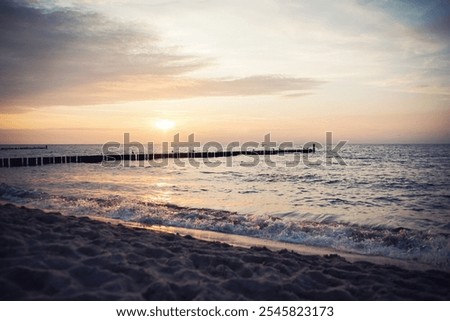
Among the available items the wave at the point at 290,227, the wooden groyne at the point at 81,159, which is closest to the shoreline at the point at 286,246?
the wave at the point at 290,227

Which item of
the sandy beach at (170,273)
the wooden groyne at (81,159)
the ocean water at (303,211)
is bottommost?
the ocean water at (303,211)

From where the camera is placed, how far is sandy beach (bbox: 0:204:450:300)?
3.59m

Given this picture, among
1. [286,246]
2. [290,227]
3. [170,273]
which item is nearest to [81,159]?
[290,227]

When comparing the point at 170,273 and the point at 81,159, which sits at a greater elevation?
the point at 81,159

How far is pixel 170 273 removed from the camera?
429 centimetres

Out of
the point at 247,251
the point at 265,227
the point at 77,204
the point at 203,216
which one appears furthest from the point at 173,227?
the point at 77,204

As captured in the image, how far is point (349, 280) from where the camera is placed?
4.59 metres

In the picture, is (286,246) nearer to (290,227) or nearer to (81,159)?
(290,227)

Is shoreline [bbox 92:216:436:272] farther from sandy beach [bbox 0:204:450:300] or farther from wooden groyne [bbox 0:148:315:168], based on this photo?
wooden groyne [bbox 0:148:315:168]

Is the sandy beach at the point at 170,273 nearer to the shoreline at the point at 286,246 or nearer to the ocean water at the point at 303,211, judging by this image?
the shoreline at the point at 286,246

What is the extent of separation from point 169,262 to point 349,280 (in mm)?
2724

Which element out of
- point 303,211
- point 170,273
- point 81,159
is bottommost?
point 303,211

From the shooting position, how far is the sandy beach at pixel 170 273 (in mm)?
3592

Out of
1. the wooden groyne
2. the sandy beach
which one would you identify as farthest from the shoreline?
the wooden groyne
